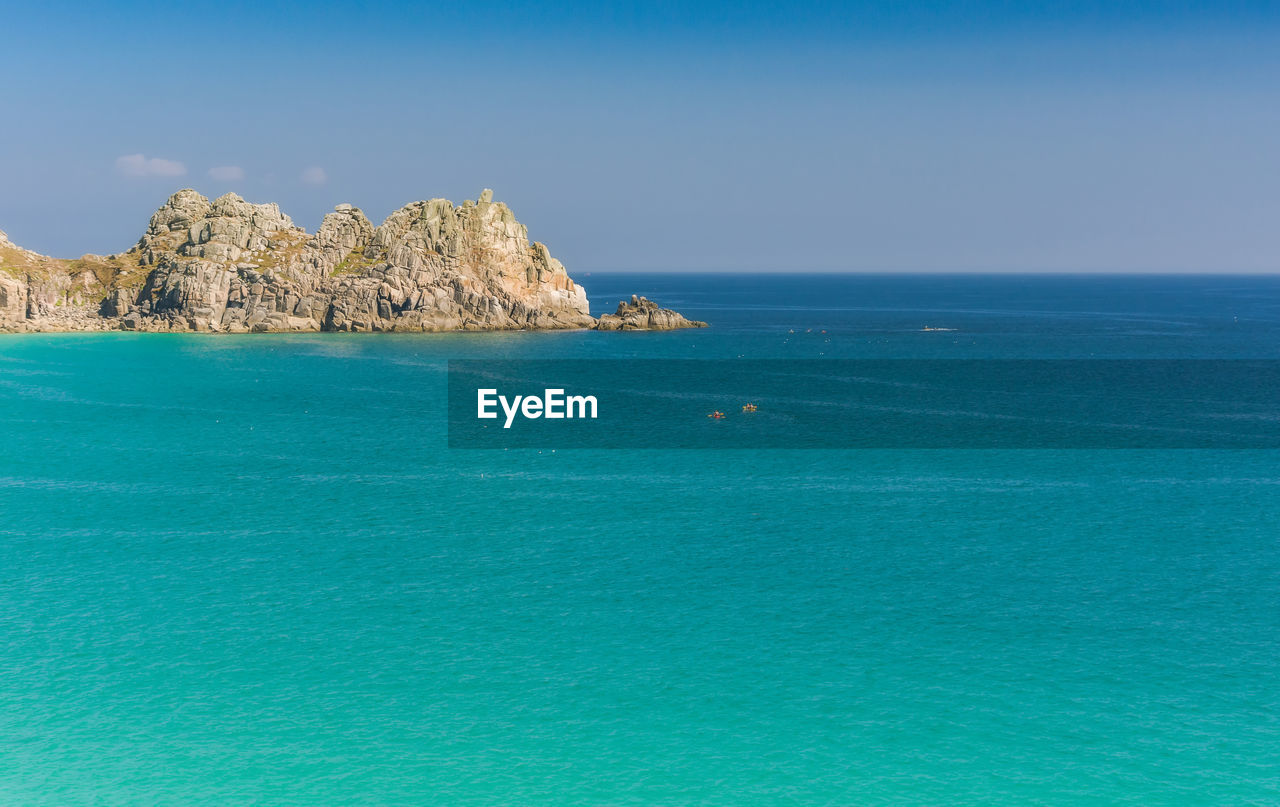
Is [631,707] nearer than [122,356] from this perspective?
Yes

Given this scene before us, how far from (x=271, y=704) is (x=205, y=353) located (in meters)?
147

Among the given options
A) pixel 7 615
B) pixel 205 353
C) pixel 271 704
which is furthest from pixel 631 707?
pixel 205 353

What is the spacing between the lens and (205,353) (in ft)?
586

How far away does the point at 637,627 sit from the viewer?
55.2 metres

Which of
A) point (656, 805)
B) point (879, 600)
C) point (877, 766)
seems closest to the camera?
point (656, 805)

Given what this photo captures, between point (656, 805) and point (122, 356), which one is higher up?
point (122, 356)

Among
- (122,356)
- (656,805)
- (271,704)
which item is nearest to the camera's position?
(656,805)

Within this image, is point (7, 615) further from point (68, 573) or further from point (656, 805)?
point (656, 805)

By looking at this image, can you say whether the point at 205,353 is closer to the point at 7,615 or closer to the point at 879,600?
the point at 7,615

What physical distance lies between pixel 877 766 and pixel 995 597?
70.5 feet

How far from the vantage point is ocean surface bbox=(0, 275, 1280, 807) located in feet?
134

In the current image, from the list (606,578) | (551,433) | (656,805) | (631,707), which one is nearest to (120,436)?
(551,433)

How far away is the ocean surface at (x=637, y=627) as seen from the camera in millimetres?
40875

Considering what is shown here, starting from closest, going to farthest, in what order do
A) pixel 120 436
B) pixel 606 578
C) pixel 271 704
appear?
1. pixel 271 704
2. pixel 606 578
3. pixel 120 436
